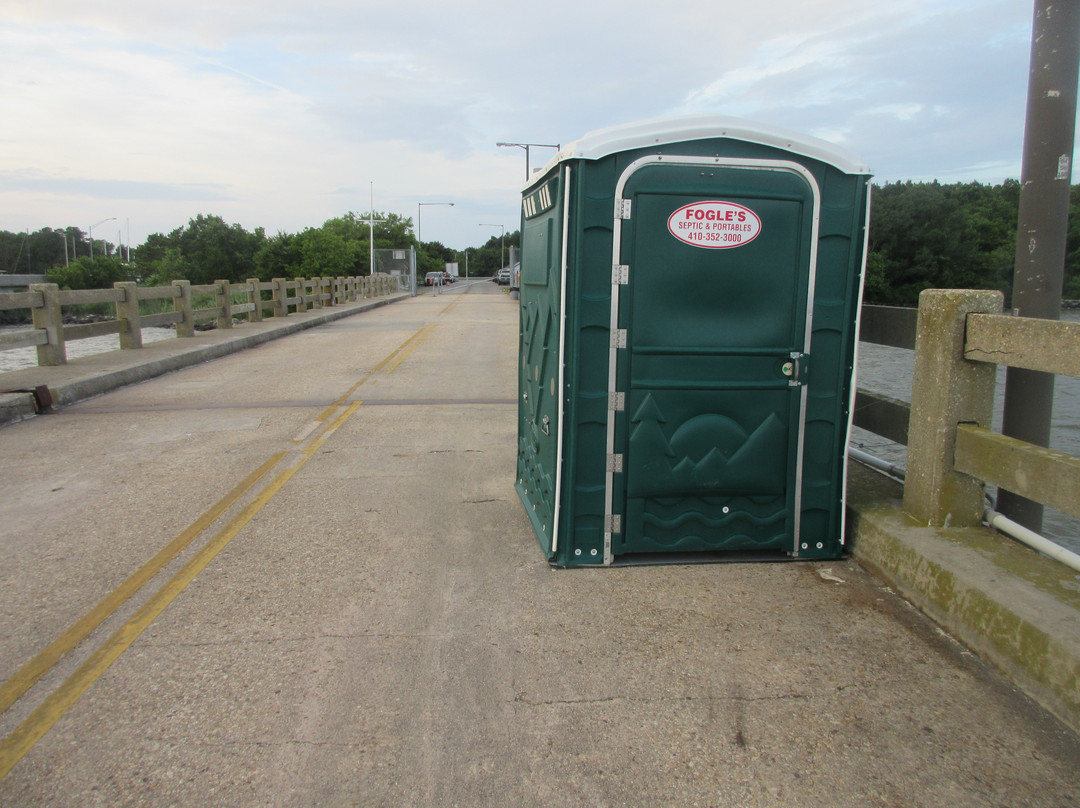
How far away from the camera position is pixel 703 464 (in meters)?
4.59

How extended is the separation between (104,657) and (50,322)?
10054 millimetres

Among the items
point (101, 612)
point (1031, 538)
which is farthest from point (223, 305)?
point (1031, 538)

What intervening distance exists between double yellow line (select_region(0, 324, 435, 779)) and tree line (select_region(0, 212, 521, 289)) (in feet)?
145

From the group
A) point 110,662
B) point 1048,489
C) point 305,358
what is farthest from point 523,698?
point 305,358

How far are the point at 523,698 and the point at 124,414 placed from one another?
7993 millimetres

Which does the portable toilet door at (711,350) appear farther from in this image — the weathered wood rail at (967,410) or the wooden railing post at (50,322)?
the wooden railing post at (50,322)

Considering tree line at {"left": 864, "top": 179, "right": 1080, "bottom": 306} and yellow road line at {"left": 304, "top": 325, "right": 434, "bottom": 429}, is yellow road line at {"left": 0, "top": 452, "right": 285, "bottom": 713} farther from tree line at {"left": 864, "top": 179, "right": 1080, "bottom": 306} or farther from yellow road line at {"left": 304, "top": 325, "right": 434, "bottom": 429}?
tree line at {"left": 864, "top": 179, "right": 1080, "bottom": 306}

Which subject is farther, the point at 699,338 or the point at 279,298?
the point at 279,298

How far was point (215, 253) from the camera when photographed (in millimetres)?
98375

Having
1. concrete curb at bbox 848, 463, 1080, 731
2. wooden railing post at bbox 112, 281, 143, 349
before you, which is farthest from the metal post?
wooden railing post at bbox 112, 281, 143, 349

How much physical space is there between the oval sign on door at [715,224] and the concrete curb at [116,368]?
8226 millimetres

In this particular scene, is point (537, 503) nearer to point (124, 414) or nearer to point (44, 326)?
point (124, 414)

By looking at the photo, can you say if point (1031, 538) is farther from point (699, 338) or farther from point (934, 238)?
point (934, 238)

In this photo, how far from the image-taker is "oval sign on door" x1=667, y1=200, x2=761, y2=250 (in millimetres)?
4387
